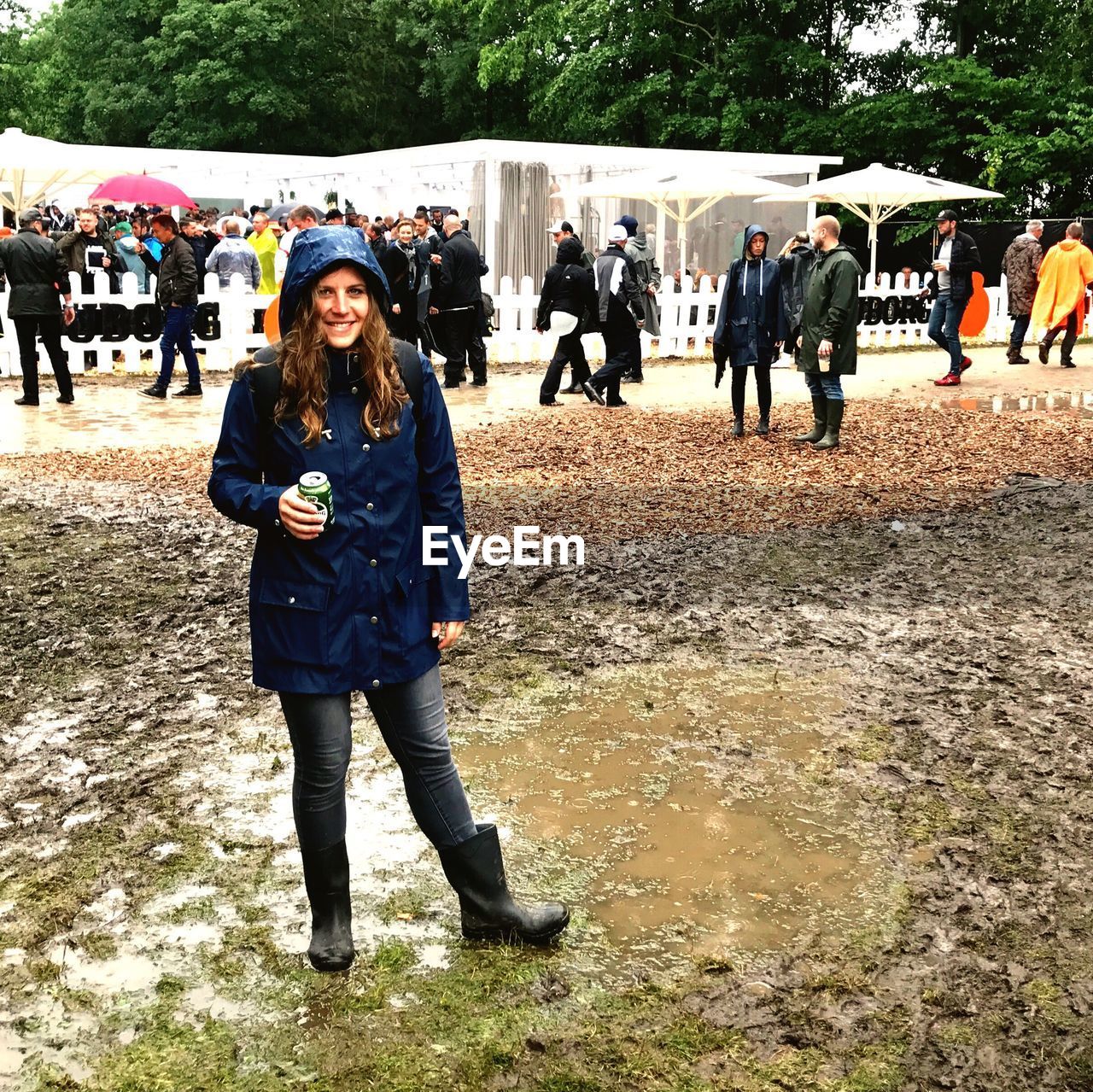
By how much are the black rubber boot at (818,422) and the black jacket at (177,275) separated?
20.9 feet

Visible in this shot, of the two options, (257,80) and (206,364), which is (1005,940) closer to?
(206,364)

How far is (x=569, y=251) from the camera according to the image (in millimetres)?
14633

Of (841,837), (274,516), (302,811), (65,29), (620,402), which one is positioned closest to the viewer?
(274,516)

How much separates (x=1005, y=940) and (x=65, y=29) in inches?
2532

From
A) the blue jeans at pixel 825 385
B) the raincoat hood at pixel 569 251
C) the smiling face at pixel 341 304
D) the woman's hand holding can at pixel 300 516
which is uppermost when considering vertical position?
the raincoat hood at pixel 569 251

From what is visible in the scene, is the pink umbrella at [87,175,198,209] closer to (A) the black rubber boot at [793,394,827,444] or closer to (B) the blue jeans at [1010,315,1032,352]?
(B) the blue jeans at [1010,315,1032,352]

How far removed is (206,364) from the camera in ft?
56.5

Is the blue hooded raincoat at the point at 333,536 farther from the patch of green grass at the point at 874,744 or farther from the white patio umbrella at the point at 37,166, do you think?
the white patio umbrella at the point at 37,166

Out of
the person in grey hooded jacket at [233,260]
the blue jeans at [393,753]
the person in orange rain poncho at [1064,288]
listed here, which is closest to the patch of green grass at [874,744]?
the blue jeans at [393,753]

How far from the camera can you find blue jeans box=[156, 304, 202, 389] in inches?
563

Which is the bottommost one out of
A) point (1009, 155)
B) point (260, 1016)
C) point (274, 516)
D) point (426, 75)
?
point (260, 1016)

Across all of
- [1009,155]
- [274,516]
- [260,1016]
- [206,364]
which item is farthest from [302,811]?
[1009,155]

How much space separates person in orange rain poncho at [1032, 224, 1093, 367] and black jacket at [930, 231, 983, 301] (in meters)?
2.25

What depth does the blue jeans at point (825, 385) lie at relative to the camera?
11.5 metres
